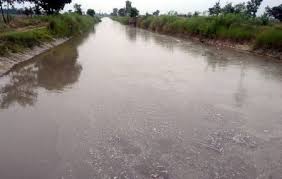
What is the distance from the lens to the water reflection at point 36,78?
34.4ft

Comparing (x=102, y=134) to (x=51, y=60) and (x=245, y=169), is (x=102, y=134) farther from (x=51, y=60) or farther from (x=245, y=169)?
(x=51, y=60)

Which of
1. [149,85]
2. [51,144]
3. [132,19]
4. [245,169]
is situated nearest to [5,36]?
[149,85]

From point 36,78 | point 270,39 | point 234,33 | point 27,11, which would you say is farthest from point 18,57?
point 27,11

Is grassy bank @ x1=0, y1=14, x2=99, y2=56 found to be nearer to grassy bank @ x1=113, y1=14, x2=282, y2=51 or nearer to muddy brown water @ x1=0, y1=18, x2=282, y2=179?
muddy brown water @ x1=0, y1=18, x2=282, y2=179

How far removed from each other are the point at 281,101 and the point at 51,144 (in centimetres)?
807

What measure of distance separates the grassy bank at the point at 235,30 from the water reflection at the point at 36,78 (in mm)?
13590

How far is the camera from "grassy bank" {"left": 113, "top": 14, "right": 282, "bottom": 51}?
21.4 metres

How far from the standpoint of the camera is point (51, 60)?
59.0ft

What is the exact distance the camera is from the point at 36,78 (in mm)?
13422

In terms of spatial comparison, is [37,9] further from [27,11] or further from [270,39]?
[270,39]

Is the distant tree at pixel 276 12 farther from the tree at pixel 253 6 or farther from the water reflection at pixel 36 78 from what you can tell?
the water reflection at pixel 36 78

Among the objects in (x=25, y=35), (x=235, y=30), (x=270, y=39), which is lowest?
(x=270, y=39)

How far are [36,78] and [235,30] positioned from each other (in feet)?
62.4

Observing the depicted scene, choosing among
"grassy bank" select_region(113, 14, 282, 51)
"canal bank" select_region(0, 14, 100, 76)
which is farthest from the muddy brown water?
"grassy bank" select_region(113, 14, 282, 51)
